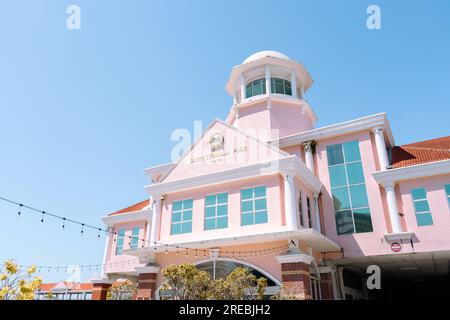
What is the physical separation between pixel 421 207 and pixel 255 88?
13.9 metres

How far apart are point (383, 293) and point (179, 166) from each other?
22967 mm

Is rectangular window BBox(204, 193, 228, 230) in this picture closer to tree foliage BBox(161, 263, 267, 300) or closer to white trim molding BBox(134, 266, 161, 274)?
white trim molding BBox(134, 266, 161, 274)

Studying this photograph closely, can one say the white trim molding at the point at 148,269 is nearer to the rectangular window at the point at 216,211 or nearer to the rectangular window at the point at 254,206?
the rectangular window at the point at 216,211

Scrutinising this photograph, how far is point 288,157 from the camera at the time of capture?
1550 cm

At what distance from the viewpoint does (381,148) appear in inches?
720

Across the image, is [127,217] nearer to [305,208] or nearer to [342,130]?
[305,208]

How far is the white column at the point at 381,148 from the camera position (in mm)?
18103

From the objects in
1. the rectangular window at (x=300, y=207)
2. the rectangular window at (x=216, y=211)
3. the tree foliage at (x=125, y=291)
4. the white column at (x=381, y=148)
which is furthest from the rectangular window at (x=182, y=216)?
the white column at (x=381, y=148)

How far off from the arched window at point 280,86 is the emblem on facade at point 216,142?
766 cm

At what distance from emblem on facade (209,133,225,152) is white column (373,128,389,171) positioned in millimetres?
8755

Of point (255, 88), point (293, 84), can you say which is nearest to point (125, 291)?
point (255, 88)

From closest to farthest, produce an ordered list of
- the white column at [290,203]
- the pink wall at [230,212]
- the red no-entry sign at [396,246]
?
the white column at [290,203], the pink wall at [230,212], the red no-entry sign at [396,246]

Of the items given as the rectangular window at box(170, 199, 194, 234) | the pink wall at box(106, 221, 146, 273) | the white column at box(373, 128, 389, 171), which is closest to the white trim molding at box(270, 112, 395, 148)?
the white column at box(373, 128, 389, 171)

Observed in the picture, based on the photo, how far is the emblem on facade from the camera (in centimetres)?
1853
